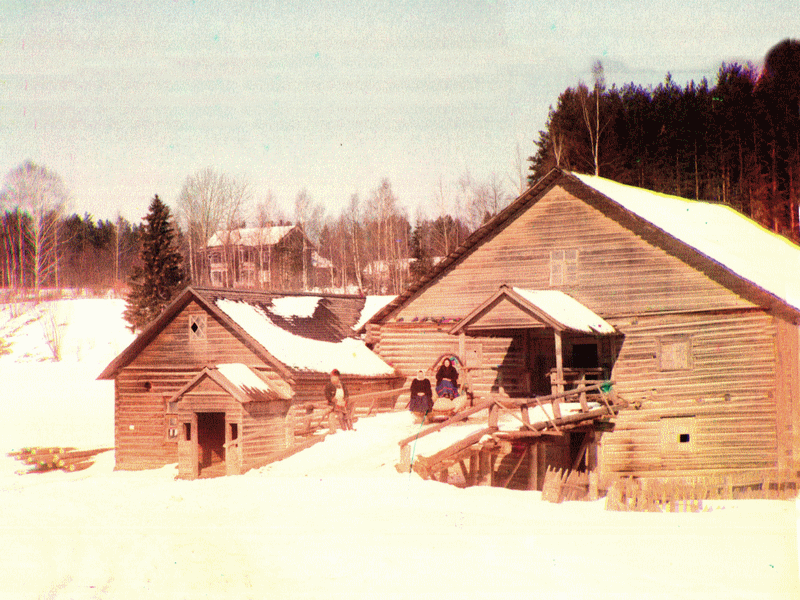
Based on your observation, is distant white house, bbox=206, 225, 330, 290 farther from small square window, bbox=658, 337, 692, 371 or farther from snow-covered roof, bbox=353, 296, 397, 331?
small square window, bbox=658, 337, 692, 371

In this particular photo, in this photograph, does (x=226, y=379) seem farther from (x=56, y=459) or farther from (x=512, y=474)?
(x=56, y=459)

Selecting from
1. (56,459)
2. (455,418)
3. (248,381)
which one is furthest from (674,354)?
(56,459)

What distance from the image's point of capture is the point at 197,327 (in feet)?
114

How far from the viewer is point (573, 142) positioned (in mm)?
60750

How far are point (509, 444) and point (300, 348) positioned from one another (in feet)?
36.7

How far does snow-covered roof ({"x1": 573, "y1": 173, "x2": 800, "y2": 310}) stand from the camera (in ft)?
94.4

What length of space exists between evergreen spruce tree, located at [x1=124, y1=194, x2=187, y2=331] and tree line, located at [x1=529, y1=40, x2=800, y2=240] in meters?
25.5

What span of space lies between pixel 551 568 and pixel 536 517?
14.0 ft

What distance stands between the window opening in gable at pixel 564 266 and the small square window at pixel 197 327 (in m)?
13.0

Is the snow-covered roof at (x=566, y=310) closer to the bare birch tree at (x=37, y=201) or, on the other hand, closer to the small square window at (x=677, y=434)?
the small square window at (x=677, y=434)

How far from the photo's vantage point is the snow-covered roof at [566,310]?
2733 cm

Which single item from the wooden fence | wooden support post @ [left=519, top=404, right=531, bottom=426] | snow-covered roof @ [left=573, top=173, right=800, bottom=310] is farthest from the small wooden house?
wooden support post @ [left=519, top=404, right=531, bottom=426]

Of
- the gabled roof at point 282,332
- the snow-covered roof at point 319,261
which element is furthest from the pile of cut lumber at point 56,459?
the snow-covered roof at point 319,261

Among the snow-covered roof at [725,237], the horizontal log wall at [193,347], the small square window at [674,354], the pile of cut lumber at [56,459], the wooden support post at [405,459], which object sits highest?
the snow-covered roof at [725,237]
